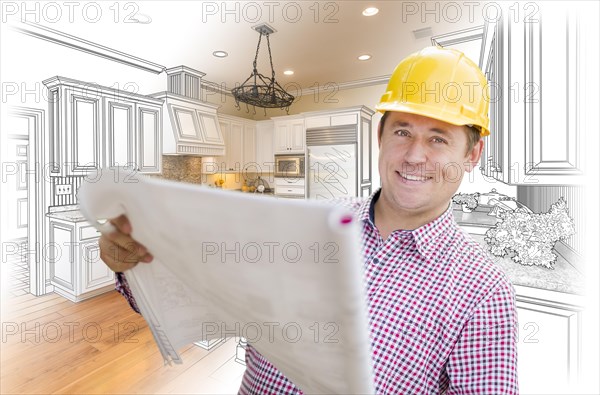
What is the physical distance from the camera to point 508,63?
1596mm

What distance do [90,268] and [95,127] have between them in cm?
160

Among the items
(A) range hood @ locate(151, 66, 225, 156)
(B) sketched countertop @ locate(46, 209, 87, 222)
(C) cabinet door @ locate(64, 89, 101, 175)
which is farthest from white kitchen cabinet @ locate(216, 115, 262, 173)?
(B) sketched countertop @ locate(46, 209, 87, 222)

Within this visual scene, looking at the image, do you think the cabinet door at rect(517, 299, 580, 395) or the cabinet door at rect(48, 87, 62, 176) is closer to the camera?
the cabinet door at rect(517, 299, 580, 395)

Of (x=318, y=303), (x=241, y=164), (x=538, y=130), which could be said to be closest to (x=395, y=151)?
(x=318, y=303)

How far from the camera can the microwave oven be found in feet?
17.6

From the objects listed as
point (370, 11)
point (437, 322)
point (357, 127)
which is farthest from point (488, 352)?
point (357, 127)

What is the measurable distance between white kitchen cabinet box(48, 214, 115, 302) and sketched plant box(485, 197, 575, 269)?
3685mm

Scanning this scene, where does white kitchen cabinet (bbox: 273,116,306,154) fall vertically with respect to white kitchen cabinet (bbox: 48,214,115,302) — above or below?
above

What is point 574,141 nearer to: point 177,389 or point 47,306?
point 177,389

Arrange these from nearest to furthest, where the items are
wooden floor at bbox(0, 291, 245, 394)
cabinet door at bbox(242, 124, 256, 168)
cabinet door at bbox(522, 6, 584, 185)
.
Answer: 1. cabinet door at bbox(522, 6, 584, 185)
2. wooden floor at bbox(0, 291, 245, 394)
3. cabinet door at bbox(242, 124, 256, 168)

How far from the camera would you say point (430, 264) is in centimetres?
70

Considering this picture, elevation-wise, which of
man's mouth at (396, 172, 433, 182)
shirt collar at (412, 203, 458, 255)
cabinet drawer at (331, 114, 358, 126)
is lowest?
shirt collar at (412, 203, 458, 255)

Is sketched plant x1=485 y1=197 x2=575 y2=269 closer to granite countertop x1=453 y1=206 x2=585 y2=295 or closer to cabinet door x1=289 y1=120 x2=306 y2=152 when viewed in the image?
granite countertop x1=453 y1=206 x2=585 y2=295

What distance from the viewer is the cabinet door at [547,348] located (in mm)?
1451
